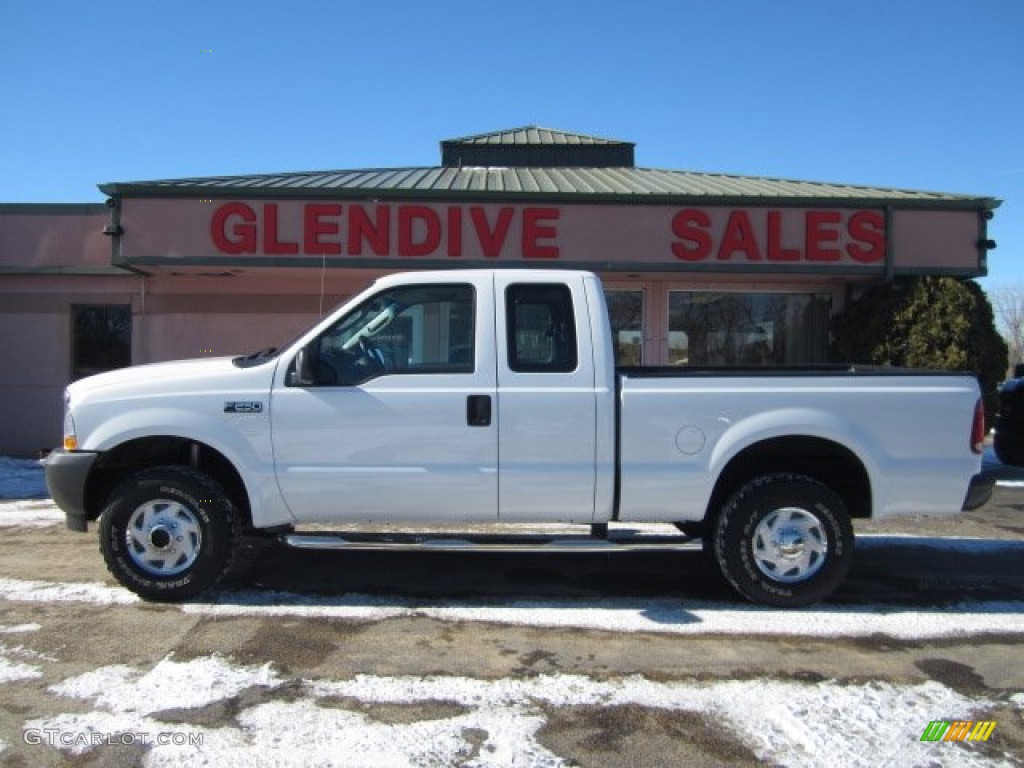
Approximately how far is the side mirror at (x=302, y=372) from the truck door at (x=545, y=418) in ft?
3.74

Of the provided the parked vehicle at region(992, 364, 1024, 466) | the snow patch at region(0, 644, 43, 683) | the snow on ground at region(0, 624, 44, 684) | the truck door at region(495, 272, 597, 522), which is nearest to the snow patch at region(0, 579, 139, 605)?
the snow on ground at region(0, 624, 44, 684)

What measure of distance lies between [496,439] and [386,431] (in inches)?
26.2

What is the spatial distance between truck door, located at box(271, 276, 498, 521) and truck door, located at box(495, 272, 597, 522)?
0.10 meters

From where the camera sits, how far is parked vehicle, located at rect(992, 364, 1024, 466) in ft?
30.6

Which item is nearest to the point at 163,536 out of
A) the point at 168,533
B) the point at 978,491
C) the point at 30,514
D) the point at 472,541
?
the point at 168,533

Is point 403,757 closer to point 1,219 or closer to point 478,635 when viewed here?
point 478,635

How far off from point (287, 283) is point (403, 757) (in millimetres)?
9786

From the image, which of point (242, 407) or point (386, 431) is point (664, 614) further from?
point (242, 407)

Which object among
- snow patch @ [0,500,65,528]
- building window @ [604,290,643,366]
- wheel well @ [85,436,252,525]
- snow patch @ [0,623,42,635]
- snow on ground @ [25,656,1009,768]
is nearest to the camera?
snow on ground @ [25,656,1009,768]

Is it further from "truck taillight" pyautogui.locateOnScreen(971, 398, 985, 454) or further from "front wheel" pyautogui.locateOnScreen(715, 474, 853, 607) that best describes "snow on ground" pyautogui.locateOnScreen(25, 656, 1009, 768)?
"truck taillight" pyautogui.locateOnScreen(971, 398, 985, 454)

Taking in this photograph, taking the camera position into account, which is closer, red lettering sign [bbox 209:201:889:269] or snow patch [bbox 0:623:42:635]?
snow patch [bbox 0:623:42:635]

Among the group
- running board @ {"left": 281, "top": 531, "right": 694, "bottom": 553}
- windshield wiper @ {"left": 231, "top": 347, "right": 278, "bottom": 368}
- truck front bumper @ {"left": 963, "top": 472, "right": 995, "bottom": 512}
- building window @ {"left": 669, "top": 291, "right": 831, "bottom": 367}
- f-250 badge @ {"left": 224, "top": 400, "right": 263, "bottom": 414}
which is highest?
building window @ {"left": 669, "top": 291, "right": 831, "bottom": 367}

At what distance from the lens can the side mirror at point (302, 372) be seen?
4902 millimetres

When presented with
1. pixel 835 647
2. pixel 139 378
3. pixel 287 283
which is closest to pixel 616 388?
pixel 835 647
